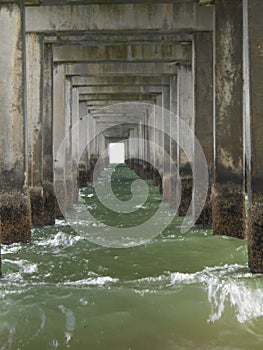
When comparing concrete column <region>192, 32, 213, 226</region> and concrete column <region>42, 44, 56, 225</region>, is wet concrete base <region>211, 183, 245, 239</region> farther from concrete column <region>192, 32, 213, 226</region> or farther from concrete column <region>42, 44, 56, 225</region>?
concrete column <region>42, 44, 56, 225</region>

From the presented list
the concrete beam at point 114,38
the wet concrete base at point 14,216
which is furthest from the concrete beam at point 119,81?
the wet concrete base at point 14,216

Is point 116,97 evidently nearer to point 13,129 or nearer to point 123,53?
point 123,53

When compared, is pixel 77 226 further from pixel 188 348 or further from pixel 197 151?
pixel 188 348

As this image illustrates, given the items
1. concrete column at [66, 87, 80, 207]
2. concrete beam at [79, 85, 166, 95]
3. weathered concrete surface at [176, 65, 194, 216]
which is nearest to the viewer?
weathered concrete surface at [176, 65, 194, 216]

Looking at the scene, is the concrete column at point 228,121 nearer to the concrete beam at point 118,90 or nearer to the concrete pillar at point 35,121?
the concrete pillar at point 35,121

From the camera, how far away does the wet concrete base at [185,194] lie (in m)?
11.6

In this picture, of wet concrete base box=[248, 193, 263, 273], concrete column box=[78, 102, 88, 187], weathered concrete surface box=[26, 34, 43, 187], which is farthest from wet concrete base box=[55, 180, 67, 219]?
concrete column box=[78, 102, 88, 187]

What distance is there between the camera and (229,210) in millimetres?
8148

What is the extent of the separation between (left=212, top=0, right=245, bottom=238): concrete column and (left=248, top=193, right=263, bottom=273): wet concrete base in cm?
218

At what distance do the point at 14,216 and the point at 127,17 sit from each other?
3.95 metres

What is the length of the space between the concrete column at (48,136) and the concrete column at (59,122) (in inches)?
45.8

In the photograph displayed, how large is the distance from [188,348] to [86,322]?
3.03ft

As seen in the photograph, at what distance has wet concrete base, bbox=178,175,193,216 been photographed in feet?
38.2

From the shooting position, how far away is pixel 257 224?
579 cm
